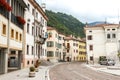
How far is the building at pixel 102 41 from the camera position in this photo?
79500 millimetres

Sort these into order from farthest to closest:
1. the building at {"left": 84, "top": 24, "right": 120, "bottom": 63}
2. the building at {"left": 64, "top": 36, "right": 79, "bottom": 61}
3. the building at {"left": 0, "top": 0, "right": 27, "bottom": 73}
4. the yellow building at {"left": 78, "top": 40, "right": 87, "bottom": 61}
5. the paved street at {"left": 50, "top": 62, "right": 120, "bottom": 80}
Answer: the yellow building at {"left": 78, "top": 40, "right": 87, "bottom": 61} < the building at {"left": 64, "top": 36, "right": 79, "bottom": 61} < the building at {"left": 84, "top": 24, "right": 120, "bottom": 63} < the building at {"left": 0, "top": 0, "right": 27, "bottom": 73} < the paved street at {"left": 50, "top": 62, "right": 120, "bottom": 80}

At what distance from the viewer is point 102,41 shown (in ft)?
268

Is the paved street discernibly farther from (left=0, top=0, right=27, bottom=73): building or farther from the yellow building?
the yellow building

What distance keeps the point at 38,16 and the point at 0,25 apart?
34.6 meters

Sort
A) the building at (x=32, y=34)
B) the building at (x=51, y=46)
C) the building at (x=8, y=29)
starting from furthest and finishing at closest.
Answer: the building at (x=51, y=46)
the building at (x=32, y=34)
the building at (x=8, y=29)

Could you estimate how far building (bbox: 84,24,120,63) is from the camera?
7950 centimetres

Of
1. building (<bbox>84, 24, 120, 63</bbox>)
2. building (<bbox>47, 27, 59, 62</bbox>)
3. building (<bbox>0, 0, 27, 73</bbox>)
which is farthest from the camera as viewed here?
building (<bbox>47, 27, 59, 62</bbox>)

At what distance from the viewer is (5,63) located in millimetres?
31625

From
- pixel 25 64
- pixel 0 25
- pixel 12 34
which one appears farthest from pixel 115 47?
pixel 0 25

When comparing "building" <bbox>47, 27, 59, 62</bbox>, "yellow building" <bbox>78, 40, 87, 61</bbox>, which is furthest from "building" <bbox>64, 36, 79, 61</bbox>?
"building" <bbox>47, 27, 59, 62</bbox>

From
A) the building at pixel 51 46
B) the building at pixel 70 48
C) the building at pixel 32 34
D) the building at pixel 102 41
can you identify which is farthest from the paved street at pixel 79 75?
the building at pixel 70 48

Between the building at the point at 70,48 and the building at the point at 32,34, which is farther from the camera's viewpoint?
the building at the point at 70,48

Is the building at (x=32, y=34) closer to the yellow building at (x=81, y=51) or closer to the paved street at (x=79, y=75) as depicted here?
the paved street at (x=79, y=75)

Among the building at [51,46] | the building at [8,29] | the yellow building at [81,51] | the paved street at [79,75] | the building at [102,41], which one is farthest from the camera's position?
the yellow building at [81,51]
